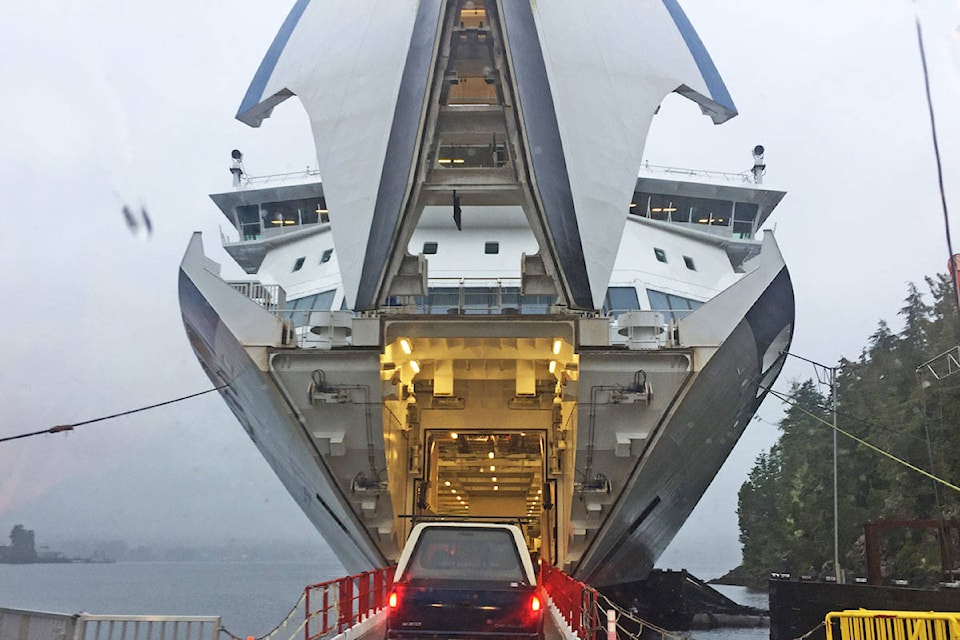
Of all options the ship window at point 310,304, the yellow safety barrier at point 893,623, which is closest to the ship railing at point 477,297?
the ship window at point 310,304

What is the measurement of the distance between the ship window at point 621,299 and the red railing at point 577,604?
15.1 feet

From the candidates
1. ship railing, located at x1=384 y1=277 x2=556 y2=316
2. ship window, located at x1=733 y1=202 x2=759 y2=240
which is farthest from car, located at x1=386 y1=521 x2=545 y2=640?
ship window, located at x1=733 y1=202 x2=759 y2=240

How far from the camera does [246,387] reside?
42.0 ft

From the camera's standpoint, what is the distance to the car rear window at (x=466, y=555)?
7570 mm

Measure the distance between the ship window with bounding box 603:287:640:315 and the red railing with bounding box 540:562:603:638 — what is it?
461cm

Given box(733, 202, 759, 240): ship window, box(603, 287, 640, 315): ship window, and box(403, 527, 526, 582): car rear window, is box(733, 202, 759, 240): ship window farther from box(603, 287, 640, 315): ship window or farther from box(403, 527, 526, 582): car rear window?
box(403, 527, 526, 582): car rear window

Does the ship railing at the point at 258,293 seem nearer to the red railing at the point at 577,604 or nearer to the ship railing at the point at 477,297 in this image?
the ship railing at the point at 477,297

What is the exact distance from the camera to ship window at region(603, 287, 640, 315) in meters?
15.2

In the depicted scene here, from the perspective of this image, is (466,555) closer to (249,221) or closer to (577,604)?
(577,604)

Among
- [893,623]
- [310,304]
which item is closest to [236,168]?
[310,304]

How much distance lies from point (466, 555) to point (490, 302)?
7.09m

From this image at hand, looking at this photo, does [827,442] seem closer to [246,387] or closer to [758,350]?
[758,350]

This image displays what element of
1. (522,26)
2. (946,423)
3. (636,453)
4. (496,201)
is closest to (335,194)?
(496,201)

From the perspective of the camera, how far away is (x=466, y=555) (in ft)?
25.6
